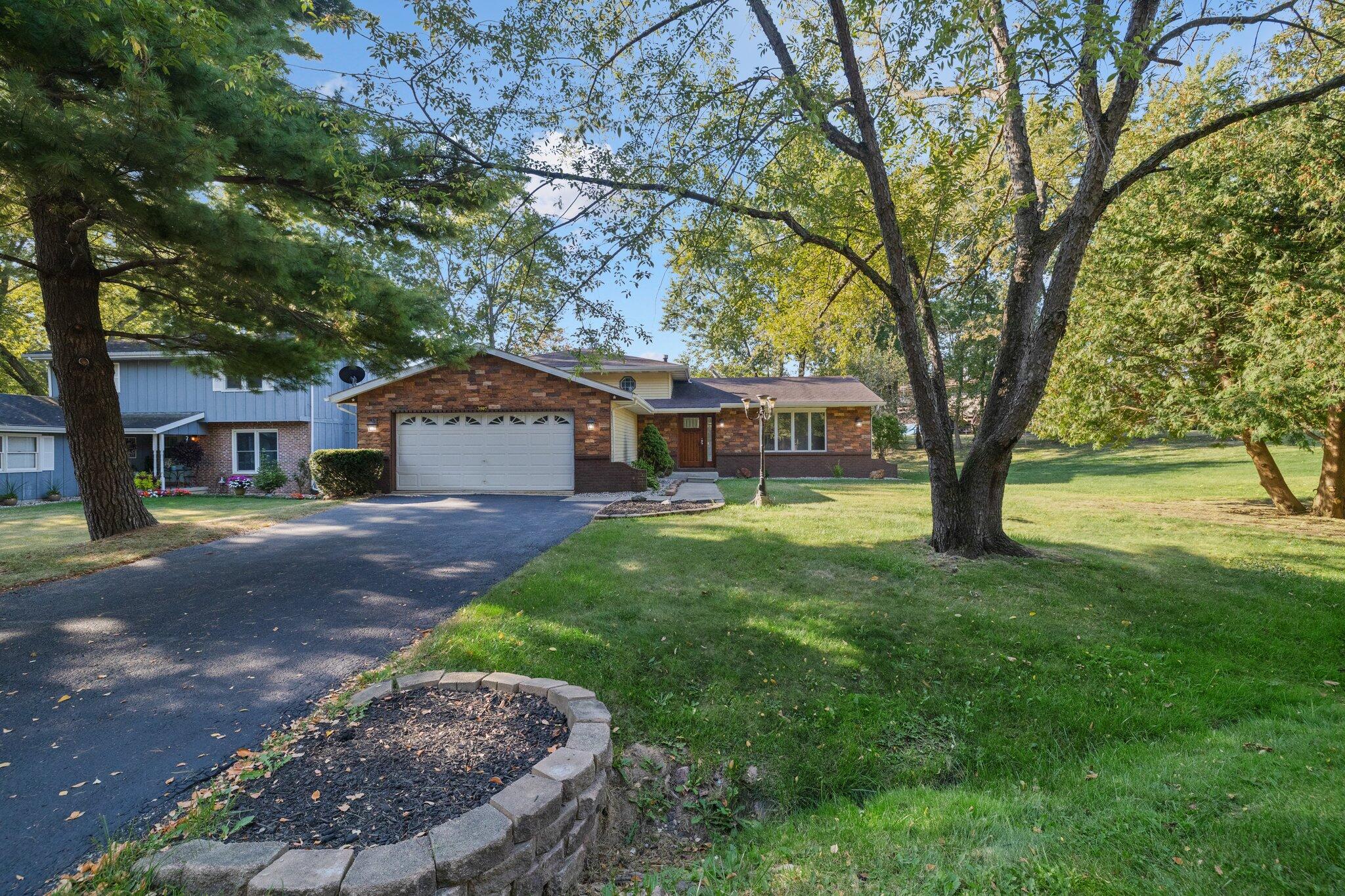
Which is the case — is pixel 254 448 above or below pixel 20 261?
below

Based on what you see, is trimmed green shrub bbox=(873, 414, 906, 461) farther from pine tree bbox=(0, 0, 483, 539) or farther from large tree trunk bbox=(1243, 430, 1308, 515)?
pine tree bbox=(0, 0, 483, 539)

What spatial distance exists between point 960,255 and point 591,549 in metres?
9.07

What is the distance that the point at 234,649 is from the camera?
455 centimetres

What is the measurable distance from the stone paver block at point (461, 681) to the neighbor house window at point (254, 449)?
18.5 m

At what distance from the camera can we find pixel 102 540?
841cm

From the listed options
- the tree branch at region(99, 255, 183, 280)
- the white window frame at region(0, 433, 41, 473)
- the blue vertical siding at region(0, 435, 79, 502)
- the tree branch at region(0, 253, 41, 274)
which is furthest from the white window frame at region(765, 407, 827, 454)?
the white window frame at region(0, 433, 41, 473)

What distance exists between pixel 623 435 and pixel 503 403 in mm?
3617

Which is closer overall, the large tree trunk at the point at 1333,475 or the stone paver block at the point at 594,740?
the stone paver block at the point at 594,740

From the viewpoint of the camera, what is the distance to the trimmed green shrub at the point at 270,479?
→ 17859 millimetres

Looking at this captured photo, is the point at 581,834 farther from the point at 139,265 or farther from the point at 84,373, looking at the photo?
the point at 84,373

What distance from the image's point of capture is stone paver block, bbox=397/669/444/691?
365 centimetres

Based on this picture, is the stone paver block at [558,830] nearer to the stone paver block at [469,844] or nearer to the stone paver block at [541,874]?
the stone paver block at [541,874]

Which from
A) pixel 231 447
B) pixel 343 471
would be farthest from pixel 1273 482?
pixel 231 447

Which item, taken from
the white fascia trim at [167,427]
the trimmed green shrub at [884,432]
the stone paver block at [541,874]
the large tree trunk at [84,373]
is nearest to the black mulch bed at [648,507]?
the large tree trunk at [84,373]
